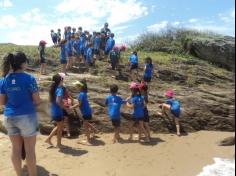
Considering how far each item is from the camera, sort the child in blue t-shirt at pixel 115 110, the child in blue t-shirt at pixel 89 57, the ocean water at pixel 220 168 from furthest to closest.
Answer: the child in blue t-shirt at pixel 89 57 → the child in blue t-shirt at pixel 115 110 → the ocean water at pixel 220 168

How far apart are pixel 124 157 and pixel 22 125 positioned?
3343 millimetres

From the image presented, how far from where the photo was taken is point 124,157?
30.9 feet

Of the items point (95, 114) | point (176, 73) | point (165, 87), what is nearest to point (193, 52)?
point (176, 73)

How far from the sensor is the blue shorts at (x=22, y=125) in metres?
6.55

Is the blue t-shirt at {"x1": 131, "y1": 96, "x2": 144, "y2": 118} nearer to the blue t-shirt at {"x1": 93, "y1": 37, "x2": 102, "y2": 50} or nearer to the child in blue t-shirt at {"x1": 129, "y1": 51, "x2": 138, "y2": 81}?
the child in blue t-shirt at {"x1": 129, "y1": 51, "x2": 138, "y2": 81}

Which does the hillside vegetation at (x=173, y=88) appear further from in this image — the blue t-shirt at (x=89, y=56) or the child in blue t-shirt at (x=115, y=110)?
the child in blue t-shirt at (x=115, y=110)

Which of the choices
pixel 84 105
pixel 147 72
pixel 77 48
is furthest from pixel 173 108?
pixel 77 48

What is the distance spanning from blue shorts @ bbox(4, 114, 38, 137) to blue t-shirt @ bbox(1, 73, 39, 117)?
0.06 metres

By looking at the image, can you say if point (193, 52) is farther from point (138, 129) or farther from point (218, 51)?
point (138, 129)

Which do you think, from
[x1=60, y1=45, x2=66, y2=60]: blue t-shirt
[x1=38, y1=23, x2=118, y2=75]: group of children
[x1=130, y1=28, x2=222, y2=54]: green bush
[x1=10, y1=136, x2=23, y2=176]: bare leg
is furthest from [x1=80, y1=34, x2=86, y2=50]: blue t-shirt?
[x1=10, y1=136, x2=23, y2=176]: bare leg

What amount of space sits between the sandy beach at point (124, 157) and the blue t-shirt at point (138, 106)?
74cm

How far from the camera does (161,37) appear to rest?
2486 cm

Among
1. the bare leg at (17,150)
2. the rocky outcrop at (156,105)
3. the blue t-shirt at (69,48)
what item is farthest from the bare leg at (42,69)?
the bare leg at (17,150)

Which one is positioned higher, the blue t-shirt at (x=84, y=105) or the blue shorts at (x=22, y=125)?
the blue shorts at (x=22, y=125)
